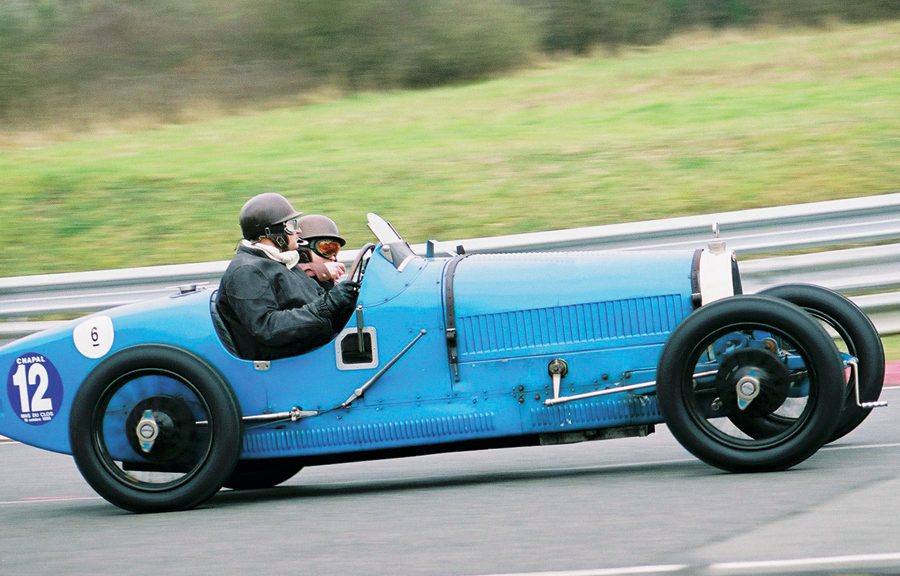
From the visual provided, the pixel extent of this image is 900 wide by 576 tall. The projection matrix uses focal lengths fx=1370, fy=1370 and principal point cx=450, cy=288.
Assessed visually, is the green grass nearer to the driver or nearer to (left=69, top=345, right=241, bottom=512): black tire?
the driver

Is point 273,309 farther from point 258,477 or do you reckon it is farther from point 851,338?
point 851,338

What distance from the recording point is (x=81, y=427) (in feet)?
21.5

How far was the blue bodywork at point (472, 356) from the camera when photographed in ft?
20.8

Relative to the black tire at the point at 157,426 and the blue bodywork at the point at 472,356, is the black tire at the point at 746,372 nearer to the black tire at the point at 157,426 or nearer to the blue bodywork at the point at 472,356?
the blue bodywork at the point at 472,356

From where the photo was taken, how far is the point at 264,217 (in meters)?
6.83

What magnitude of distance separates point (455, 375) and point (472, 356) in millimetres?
121

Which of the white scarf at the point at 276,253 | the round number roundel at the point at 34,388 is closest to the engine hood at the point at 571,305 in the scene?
the white scarf at the point at 276,253

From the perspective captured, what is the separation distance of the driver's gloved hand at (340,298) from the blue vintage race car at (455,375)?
10 centimetres

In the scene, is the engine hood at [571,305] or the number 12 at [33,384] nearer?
the engine hood at [571,305]

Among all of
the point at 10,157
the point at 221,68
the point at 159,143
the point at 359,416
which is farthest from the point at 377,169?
the point at 359,416

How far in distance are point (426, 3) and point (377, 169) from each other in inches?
246

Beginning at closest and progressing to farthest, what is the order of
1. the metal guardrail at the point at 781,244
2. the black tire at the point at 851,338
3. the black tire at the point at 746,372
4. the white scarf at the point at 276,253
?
the black tire at the point at 746,372, the black tire at the point at 851,338, the white scarf at the point at 276,253, the metal guardrail at the point at 781,244

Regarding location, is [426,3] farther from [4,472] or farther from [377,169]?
[4,472]

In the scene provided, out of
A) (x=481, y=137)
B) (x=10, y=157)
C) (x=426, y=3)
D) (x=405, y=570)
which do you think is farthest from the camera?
(x=426, y=3)
